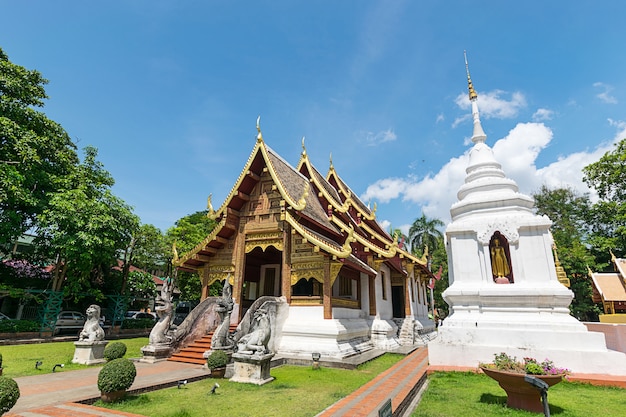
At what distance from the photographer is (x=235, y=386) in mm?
6383

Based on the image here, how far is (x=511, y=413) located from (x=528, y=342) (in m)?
2.94

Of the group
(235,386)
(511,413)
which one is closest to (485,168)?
(511,413)

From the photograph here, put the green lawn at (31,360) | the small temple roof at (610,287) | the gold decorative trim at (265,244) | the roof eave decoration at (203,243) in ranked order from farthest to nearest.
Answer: the small temple roof at (610,287), the roof eave decoration at (203,243), the gold decorative trim at (265,244), the green lawn at (31,360)

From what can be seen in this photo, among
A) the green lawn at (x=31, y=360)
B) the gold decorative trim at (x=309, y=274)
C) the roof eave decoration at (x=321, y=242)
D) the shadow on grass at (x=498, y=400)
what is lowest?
the green lawn at (x=31, y=360)

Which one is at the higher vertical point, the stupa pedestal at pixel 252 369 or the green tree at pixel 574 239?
the green tree at pixel 574 239

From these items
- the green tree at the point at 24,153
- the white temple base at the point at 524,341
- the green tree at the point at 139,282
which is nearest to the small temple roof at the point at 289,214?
the white temple base at the point at 524,341

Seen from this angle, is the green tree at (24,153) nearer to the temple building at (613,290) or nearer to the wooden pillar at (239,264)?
the wooden pillar at (239,264)

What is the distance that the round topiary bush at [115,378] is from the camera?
4969mm

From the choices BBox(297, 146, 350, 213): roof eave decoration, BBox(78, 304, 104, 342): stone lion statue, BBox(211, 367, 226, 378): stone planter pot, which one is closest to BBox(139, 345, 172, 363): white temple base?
BBox(78, 304, 104, 342): stone lion statue

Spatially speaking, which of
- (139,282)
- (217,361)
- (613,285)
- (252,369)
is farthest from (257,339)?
(613,285)

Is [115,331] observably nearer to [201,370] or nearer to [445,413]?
[201,370]

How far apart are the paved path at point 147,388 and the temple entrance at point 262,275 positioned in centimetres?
529

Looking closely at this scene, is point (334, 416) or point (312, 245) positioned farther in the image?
point (312, 245)

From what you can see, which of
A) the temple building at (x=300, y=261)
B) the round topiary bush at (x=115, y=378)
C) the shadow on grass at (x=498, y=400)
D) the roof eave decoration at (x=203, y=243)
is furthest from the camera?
the roof eave decoration at (x=203, y=243)
